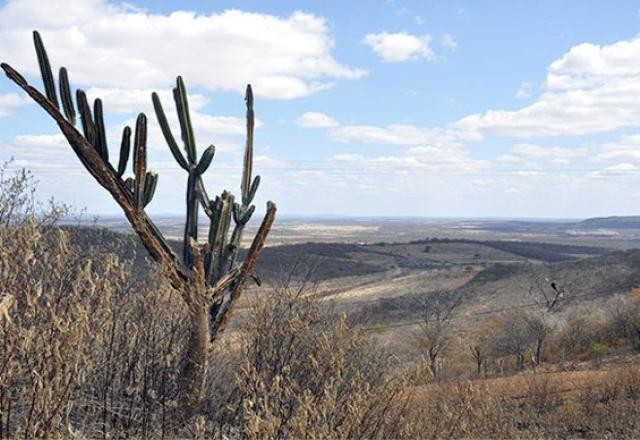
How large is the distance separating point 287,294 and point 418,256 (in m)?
77.5

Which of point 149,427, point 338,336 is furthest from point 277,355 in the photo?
point 149,427

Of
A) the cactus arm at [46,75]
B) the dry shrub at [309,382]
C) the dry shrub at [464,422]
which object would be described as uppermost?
the cactus arm at [46,75]

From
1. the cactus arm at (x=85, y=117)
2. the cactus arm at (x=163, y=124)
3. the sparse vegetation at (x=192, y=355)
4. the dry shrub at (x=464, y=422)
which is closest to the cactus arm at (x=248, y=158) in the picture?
the sparse vegetation at (x=192, y=355)

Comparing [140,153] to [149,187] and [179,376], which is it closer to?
[149,187]

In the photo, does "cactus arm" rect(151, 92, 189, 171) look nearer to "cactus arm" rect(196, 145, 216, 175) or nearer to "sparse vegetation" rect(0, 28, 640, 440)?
"sparse vegetation" rect(0, 28, 640, 440)

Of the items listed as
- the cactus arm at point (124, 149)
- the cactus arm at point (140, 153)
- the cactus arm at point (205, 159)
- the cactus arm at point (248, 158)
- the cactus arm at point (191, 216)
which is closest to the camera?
the cactus arm at point (140, 153)

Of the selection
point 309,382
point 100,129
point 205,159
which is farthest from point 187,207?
point 309,382

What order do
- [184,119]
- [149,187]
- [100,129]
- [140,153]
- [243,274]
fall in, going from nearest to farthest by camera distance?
1. [140,153]
2. [100,129]
3. [149,187]
4. [243,274]
5. [184,119]

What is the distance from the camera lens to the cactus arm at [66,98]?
6488mm

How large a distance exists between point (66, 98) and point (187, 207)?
72.3 inches

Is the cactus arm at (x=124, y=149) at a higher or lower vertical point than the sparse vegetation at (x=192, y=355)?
higher

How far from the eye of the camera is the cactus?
6316 mm

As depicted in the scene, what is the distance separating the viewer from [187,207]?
7449mm

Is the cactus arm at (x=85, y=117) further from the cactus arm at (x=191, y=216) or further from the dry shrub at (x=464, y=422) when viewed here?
the dry shrub at (x=464, y=422)
